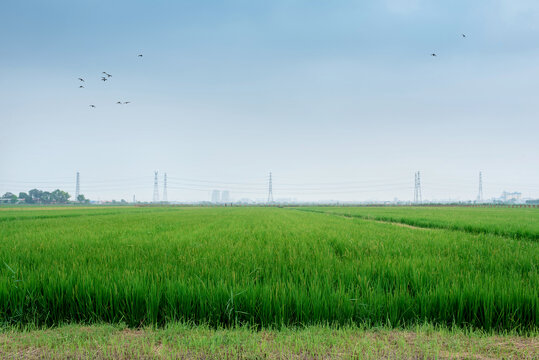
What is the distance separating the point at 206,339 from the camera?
223cm

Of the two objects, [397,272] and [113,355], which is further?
[397,272]

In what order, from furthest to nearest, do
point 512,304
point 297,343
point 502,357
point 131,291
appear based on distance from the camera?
1. point 131,291
2. point 512,304
3. point 297,343
4. point 502,357

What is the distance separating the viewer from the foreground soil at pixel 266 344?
6.72 feet

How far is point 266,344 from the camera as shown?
2168mm

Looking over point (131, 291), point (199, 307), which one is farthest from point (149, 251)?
point (199, 307)

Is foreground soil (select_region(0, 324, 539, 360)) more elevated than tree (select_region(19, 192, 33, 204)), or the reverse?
foreground soil (select_region(0, 324, 539, 360))

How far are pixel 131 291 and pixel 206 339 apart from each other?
125 centimetres

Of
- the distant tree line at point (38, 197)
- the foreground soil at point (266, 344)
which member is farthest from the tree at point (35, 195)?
the foreground soil at point (266, 344)

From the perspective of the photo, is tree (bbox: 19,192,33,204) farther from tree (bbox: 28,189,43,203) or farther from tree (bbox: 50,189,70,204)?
tree (bbox: 50,189,70,204)

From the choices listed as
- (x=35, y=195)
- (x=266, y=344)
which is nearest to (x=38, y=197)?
(x=35, y=195)

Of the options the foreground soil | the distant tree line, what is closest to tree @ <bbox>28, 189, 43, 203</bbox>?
the distant tree line

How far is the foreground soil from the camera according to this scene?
205 centimetres

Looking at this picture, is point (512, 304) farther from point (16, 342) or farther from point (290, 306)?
point (16, 342)

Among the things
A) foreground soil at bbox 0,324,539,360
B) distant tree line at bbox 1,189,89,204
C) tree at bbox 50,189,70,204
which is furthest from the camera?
tree at bbox 50,189,70,204
